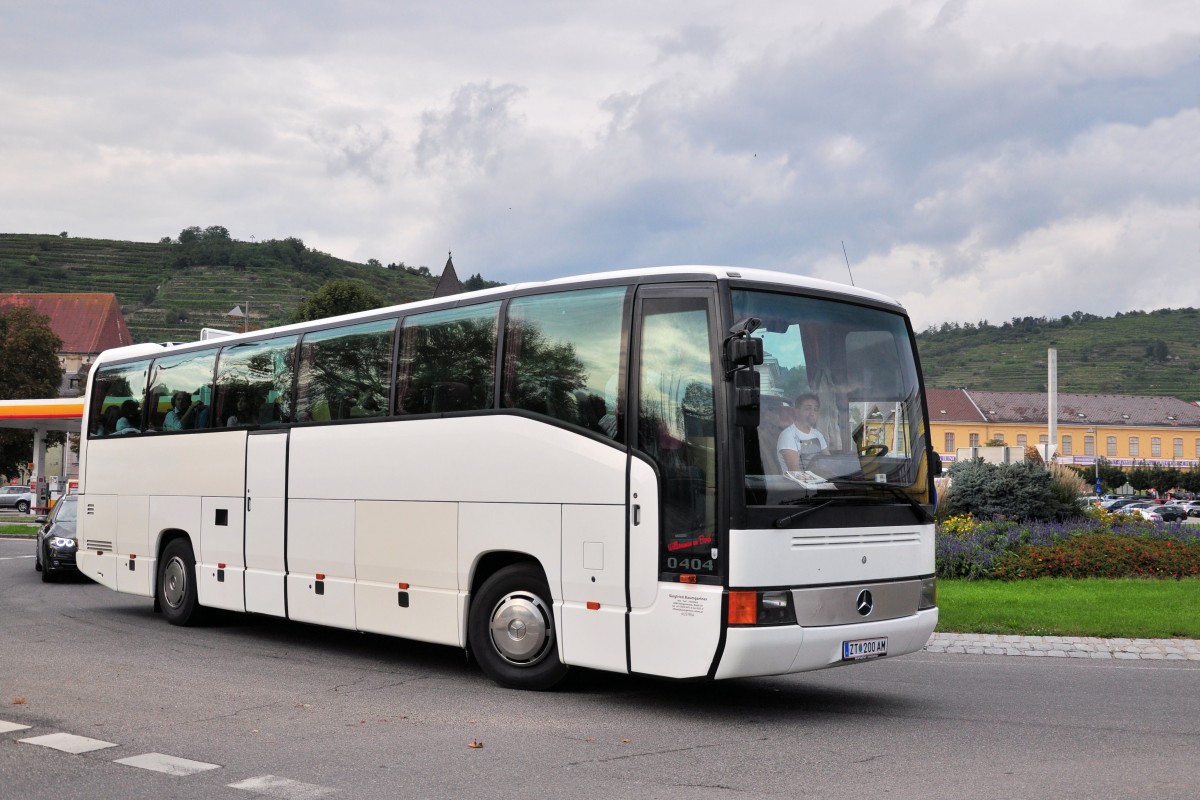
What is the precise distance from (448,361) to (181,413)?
5.47 meters

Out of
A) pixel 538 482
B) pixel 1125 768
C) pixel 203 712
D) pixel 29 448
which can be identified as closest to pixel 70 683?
pixel 203 712

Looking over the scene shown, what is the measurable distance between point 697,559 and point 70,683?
5438 millimetres

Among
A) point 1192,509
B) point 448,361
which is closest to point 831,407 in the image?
point 448,361

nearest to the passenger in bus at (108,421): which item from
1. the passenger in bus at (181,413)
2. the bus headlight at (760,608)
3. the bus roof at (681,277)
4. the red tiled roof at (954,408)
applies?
the passenger in bus at (181,413)

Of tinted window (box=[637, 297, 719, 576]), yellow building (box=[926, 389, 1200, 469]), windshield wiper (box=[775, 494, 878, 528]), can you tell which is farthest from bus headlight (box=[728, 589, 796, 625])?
yellow building (box=[926, 389, 1200, 469])

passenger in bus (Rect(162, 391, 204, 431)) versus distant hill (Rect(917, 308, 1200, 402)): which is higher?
distant hill (Rect(917, 308, 1200, 402))

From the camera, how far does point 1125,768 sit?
23.2ft

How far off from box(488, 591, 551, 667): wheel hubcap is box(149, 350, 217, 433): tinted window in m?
6.01

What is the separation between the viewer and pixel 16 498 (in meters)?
72.5

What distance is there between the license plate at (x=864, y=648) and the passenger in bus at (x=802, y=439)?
1.33 metres

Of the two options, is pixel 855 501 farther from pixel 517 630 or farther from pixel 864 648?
pixel 517 630

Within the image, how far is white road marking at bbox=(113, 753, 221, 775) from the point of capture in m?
6.98

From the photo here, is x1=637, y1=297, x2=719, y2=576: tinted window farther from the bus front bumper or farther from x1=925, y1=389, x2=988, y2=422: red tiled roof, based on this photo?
x1=925, y1=389, x2=988, y2=422: red tiled roof

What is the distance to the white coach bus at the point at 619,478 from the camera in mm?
8484
